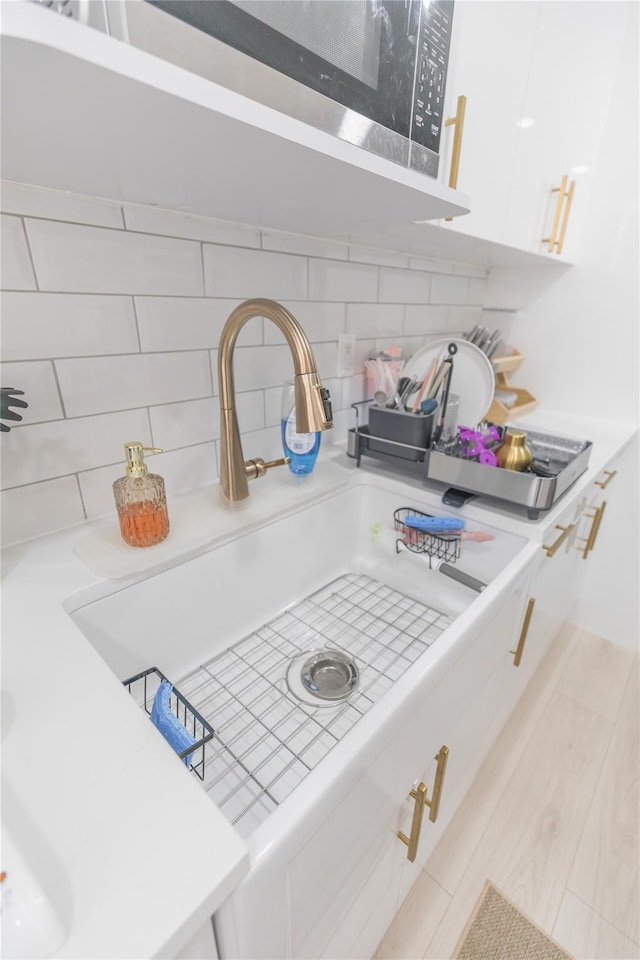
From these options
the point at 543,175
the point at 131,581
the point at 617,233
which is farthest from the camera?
the point at 617,233

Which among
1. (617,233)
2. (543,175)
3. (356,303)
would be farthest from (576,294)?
(356,303)

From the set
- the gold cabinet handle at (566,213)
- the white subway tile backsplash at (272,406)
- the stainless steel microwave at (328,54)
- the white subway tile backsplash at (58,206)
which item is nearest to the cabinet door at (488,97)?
the stainless steel microwave at (328,54)

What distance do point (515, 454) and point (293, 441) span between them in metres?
0.49

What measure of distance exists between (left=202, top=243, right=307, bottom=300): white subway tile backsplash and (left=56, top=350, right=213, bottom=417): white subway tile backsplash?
0.14 m

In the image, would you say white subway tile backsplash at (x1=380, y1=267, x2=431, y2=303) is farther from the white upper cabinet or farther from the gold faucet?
the gold faucet

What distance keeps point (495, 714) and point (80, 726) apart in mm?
971

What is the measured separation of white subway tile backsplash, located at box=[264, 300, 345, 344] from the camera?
3.23 feet

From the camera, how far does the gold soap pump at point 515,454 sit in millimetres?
944

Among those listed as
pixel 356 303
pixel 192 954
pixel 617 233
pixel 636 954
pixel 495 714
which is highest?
pixel 617 233

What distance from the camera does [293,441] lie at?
96 centimetres

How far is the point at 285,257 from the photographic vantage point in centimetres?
96

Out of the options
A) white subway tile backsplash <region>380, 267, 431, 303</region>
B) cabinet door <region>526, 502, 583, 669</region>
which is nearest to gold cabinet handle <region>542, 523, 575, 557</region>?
cabinet door <region>526, 502, 583, 669</region>

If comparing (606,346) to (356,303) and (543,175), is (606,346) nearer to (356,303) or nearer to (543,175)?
(543,175)

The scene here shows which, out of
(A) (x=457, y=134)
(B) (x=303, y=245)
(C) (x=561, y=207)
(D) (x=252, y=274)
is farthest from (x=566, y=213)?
(D) (x=252, y=274)
